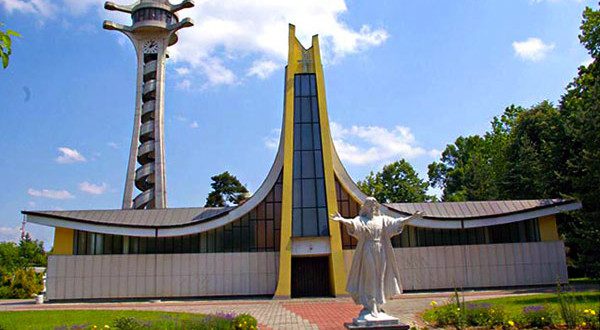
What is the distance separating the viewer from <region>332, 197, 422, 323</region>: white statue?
9.27 m

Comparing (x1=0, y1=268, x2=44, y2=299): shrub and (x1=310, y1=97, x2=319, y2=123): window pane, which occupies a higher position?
(x1=310, y1=97, x2=319, y2=123): window pane

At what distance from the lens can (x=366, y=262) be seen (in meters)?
9.41

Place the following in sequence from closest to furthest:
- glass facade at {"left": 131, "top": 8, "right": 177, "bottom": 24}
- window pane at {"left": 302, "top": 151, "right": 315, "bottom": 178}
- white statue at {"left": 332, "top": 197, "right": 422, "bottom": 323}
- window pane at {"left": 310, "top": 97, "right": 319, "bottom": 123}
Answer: white statue at {"left": 332, "top": 197, "right": 422, "bottom": 323} < window pane at {"left": 302, "top": 151, "right": 315, "bottom": 178} < window pane at {"left": 310, "top": 97, "right": 319, "bottom": 123} < glass facade at {"left": 131, "top": 8, "right": 177, "bottom": 24}

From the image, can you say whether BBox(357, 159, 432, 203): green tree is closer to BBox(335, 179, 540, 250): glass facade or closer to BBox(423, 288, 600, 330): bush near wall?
BBox(335, 179, 540, 250): glass facade

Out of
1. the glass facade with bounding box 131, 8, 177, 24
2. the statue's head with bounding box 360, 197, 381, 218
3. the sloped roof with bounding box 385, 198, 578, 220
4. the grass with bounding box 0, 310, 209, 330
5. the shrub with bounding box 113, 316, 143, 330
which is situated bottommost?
the grass with bounding box 0, 310, 209, 330

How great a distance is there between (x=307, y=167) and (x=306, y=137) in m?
1.61

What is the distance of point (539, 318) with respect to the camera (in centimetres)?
1065

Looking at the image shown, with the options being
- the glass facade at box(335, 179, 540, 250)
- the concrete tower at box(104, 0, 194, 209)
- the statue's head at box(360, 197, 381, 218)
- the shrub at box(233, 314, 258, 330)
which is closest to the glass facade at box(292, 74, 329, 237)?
the glass facade at box(335, 179, 540, 250)

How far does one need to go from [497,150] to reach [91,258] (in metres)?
35.6

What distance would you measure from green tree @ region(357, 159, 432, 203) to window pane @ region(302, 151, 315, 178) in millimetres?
27585

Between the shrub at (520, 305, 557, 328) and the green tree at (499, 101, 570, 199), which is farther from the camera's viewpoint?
the green tree at (499, 101, 570, 199)

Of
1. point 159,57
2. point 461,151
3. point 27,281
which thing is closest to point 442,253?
point 27,281

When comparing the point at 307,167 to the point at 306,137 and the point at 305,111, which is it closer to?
the point at 306,137

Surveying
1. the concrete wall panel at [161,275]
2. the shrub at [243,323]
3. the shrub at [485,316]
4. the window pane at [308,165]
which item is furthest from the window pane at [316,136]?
the shrub at [243,323]
